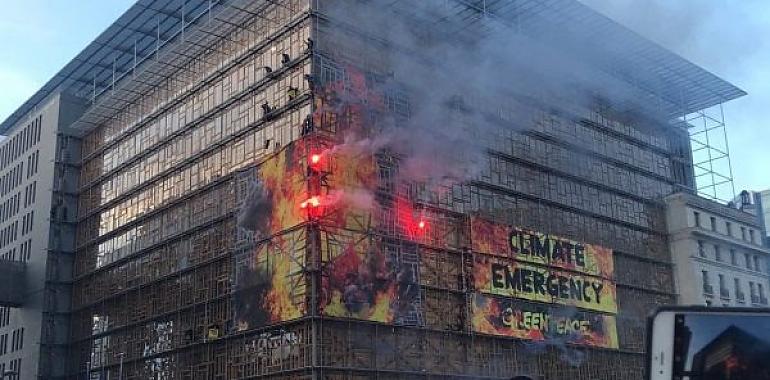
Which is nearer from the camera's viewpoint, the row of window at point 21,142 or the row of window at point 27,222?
the row of window at point 27,222

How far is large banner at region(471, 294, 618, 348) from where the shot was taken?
40.1 m

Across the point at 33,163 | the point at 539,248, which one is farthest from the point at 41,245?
the point at 539,248

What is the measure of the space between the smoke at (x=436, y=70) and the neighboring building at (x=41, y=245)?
88.3 feet

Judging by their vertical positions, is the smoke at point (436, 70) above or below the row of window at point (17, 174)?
below

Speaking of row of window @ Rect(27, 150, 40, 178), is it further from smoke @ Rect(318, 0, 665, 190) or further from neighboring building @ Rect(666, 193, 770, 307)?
neighboring building @ Rect(666, 193, 770, 307)

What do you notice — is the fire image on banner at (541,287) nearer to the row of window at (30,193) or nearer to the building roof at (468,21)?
the building roof at (468,21)

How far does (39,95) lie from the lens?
6147 centimetres

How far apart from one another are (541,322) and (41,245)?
34.0 meters

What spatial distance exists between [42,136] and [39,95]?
16.5 feet

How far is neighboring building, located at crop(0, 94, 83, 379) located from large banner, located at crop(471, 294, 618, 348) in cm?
2896

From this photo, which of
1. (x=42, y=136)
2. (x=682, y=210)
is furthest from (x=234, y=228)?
(x=682, y=210)

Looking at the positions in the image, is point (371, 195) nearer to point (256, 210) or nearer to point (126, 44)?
point (256, 210)

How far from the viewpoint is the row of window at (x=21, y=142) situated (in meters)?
59.2

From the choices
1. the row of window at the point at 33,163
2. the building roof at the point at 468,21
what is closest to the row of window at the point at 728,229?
the building roof at the point at 468,21
